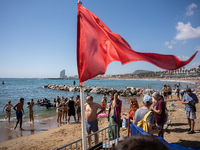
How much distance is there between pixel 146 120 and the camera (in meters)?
3.29

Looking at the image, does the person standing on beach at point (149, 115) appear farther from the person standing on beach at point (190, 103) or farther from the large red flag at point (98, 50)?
the person standing on beach at point (190, 103)

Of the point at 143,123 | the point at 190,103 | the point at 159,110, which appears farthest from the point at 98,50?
the point at 190,103

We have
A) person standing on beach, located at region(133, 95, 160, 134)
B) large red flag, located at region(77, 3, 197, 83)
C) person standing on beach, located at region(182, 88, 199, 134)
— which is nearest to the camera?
large red flag, located at region(77, 3, 197, 83)

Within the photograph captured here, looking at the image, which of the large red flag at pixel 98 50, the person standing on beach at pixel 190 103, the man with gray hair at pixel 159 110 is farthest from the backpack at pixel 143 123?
the person standing on beach at pixel 190 103

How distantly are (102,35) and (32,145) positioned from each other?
22.6ft

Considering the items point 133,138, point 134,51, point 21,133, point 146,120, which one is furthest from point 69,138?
point 133,138

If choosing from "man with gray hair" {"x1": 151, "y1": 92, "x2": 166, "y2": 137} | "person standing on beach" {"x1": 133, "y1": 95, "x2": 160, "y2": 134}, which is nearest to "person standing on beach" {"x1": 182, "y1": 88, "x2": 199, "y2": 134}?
"man with gray hair" {"x1": 151, "y1": 92, "x2": 166, "y2": 137}

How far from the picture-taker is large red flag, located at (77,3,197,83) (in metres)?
2.46

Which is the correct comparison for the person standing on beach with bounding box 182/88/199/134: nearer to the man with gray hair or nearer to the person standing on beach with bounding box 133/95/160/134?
the man with gray hair

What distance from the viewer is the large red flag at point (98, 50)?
246 cm

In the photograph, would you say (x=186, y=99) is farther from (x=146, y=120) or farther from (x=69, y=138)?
(x=69, y=138)

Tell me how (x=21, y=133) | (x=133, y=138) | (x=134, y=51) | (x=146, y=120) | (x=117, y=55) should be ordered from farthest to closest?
(x=21, y=133) < (x=146, y=120) < (x=117, y=55) < (x=134, y=51) < (x=133, y=138)

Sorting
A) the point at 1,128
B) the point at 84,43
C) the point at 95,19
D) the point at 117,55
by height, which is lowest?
the point at 1,128

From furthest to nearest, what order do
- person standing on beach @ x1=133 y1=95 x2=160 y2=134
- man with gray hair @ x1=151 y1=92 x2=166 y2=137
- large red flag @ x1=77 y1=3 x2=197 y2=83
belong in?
man with gray hair @ x1=151 y1=92 x2=166 y2=137 < person standing on beach @ x1=133 y1=95 x2=160 y2=134 < large red flag @ x1=77 y1=3 x2=197 y2=83
